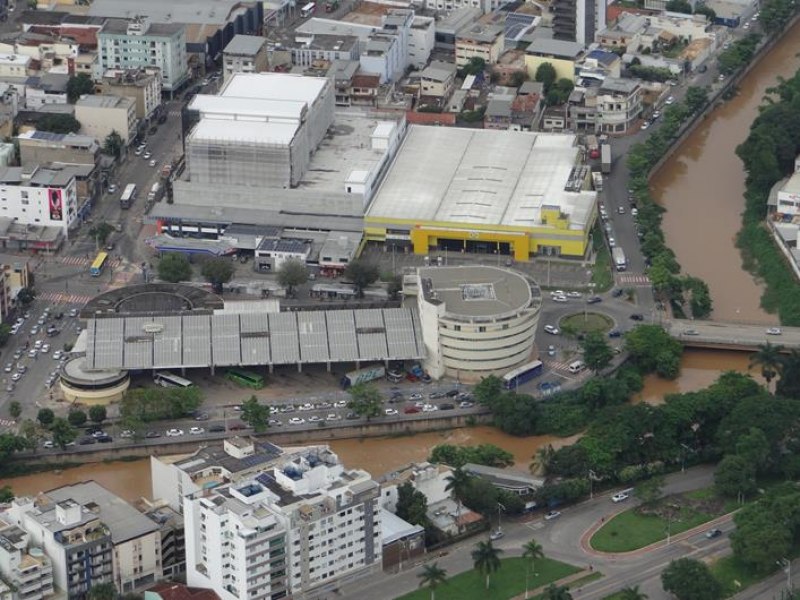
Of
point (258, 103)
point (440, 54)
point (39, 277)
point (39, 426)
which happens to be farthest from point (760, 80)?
point (39, 426)

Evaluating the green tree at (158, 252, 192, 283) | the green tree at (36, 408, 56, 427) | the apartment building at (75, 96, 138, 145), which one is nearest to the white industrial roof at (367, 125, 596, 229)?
the green tree at (158, 252, 192, 283)

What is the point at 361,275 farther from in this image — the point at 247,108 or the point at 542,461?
the point at 542,461

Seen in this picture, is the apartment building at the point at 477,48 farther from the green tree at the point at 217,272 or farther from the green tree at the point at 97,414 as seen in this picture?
the green tree at the point at 97,414

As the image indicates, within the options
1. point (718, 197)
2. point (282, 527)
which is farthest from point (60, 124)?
point (282, 527)

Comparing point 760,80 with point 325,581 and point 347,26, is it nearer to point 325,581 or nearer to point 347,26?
point 347,26

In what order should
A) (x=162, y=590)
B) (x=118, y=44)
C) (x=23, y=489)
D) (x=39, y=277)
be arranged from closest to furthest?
(x=162, y=590) < (x=23, y=489) < (x=39, y=277) < (x=118, y=44)

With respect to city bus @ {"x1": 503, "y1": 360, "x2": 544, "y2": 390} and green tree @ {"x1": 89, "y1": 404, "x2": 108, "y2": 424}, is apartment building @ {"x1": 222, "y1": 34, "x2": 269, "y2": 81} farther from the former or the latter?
green tree @ {"x1": 89, "y1": 404, "x2": 108, "y2": 424}

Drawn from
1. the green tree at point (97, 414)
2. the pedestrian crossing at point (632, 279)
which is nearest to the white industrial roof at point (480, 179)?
the pedestrian crossing at point (632, 279)

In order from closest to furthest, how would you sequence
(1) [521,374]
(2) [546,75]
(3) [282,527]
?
1. (3) [282,527]
2. (1) [521,374]
3. (2) [546,75]
